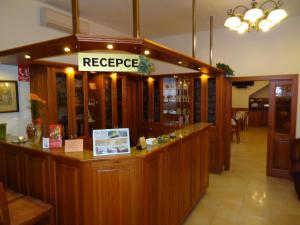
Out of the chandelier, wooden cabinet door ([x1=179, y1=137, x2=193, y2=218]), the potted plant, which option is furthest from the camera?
the potted plant

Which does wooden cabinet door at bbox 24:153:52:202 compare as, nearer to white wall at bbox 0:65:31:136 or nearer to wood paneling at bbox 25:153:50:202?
wood paneling at bbox 25:153:50:202

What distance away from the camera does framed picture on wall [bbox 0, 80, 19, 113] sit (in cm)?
303

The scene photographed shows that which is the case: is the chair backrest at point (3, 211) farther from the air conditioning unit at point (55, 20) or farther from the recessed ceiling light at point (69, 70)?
the air conditioning unit at point (55, 20)

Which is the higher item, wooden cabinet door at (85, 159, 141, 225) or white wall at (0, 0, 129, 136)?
white wall at (0, 0, 129, 136)

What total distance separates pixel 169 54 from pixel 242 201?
279 centimetres

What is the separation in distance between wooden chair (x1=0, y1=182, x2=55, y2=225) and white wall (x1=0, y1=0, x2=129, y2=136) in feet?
4.65

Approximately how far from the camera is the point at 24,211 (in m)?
2.07

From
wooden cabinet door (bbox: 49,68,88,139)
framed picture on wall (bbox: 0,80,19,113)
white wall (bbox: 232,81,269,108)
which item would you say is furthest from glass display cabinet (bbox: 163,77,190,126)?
white wall (bbox: 232,81,269,108)

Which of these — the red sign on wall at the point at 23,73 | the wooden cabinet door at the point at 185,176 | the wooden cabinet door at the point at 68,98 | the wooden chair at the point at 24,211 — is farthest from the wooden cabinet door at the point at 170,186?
the red sign on wall at the point at 23,73

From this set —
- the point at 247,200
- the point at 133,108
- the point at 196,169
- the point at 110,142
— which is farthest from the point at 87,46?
the point at 133,108

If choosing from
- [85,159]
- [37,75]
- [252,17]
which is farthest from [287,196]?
[37,75]

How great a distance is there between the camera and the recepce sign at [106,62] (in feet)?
6.32

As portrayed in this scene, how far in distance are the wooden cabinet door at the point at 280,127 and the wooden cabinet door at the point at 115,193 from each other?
3759mm

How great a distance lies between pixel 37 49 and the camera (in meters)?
2.14
